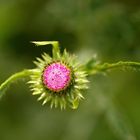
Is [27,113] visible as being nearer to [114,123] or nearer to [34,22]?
[34,22]

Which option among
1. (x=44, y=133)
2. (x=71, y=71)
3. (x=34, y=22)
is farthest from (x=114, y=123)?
(x=34, y=22)

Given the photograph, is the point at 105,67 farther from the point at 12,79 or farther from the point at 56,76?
the point at 12,79

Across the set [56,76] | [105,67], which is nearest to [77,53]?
[105,67]

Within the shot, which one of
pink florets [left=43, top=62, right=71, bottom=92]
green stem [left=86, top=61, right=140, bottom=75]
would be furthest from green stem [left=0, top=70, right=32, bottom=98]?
green stem [left=86, top=61, right=140, bottom=75]

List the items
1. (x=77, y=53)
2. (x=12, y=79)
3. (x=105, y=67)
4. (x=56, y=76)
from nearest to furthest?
(x=12, y=79) → (x=56, y=76) → (x=105, y=67) → (x=77, y=53)

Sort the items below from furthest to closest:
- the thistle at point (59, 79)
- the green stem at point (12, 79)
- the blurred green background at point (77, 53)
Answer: the blurred green background at point (77, 53)
the thistle at point (59, 79)
the green stem at point (12, 79)

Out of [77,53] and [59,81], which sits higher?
[59,81]

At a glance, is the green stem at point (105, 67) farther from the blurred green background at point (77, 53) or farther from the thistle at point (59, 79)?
the blurred green background at point (77, 53)

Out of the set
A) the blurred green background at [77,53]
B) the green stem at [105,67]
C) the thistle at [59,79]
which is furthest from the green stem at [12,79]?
the blurred green background at [77,53]
